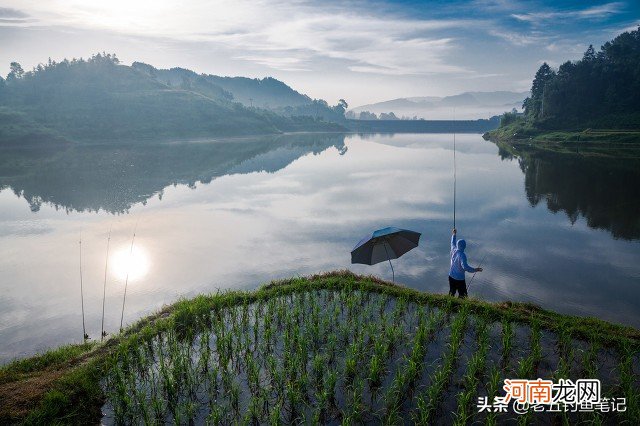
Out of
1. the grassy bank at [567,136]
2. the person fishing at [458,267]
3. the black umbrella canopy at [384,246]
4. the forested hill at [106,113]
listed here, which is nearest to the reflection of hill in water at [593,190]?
the person fishing at [458,267]

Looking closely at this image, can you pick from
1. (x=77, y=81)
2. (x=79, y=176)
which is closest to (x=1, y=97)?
(x=77, y=81)

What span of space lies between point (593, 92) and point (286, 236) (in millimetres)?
127339

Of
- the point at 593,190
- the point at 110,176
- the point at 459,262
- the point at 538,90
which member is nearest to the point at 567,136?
the point at 538,90

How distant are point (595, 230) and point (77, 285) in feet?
92.3

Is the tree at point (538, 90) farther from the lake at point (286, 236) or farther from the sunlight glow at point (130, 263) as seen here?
the sunlight glow at point (130, 263)

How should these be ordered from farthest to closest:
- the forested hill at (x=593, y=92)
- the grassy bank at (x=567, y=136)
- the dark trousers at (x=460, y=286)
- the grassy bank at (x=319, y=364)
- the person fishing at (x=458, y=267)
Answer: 1. the forested hill at (x=593, y=92)
2. the grassy bank at (x=567, y=136)
3. the dark trousers at (x=460, y=286)
4. the person fishing at (x=458, y=267)
5. the grassy bank at (x=319, y=364)

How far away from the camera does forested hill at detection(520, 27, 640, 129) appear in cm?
10662

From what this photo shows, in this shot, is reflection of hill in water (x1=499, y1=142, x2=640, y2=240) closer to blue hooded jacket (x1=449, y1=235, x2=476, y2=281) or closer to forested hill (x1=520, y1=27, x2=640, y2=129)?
blue hooded jacket (x1=449, y1=235, x2=476, y2=281)

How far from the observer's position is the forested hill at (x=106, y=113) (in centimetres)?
11962

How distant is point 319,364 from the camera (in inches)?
374

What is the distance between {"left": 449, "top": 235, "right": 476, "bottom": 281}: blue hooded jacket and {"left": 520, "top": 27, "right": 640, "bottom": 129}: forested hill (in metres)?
112

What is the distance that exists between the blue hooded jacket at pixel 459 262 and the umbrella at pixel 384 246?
4.74 ft

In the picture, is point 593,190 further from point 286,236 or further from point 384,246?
point 384,246

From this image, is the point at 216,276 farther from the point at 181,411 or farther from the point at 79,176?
the point at 79,176
